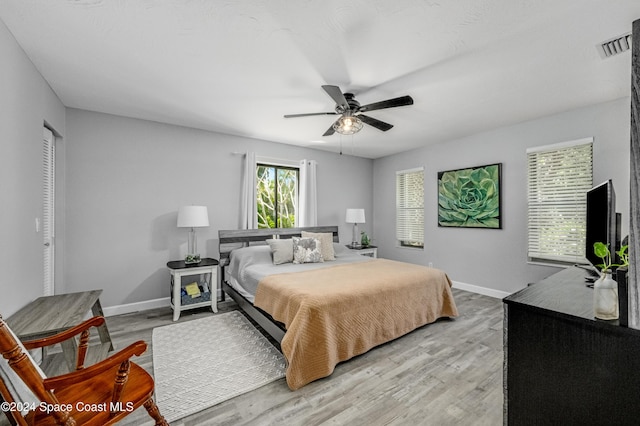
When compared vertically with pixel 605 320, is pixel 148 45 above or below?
above

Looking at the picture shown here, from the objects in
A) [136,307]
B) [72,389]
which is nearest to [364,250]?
[136,307]

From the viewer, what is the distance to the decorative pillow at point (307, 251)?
3.78 metres

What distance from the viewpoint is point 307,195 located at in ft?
16.6

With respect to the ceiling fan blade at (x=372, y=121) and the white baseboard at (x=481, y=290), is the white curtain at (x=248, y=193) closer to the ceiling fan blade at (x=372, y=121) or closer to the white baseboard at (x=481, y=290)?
the ceiling fan blade at (x=372, y=121)

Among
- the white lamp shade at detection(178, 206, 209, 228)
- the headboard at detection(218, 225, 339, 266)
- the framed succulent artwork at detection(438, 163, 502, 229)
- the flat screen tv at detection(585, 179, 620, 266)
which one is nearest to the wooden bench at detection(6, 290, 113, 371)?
the white lamp shade at detection(178, 206, 209, 228)

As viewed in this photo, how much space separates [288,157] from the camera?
4969 mm

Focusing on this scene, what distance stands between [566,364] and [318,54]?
244 cm

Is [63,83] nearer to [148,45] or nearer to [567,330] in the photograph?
[148,45]

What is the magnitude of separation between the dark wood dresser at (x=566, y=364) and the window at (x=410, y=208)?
3.96m

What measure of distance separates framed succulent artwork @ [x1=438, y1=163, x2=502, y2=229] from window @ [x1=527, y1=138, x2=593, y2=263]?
44 cm

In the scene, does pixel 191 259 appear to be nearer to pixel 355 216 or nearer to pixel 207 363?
pixel 207 363

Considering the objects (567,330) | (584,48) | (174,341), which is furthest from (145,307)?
(584,48)

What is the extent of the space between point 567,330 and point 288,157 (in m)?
4.43

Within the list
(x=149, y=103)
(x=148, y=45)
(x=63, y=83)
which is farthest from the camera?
(x=149, y=103)
